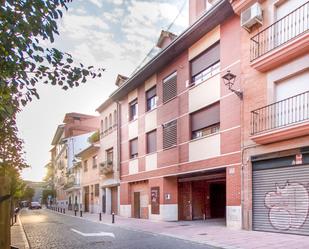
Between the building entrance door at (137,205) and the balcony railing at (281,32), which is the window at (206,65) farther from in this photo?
the building entrance door at (137,205)

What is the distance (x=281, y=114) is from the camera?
42.6 ft

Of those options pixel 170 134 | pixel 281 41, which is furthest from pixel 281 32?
pixel 170 134

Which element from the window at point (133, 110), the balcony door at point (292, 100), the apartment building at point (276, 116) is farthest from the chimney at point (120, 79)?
the balcony door at point (292, 100)

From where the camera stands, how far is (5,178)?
2.55 metres

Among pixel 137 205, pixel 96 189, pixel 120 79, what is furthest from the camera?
pixel 96 189

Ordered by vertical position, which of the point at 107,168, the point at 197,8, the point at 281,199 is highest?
the point at 197,8

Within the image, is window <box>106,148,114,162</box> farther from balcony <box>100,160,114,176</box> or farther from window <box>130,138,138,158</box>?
window <box>130,138,138,158</box>

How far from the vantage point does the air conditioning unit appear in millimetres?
13828

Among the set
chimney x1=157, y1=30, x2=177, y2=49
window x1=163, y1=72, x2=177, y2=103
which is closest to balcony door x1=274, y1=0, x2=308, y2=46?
window x1=163, y1=72, x2=177, y2=103

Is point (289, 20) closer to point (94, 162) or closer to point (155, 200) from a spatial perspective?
point (155, 200)

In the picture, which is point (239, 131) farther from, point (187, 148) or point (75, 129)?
point (75, 129)

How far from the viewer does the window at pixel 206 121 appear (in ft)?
55.9

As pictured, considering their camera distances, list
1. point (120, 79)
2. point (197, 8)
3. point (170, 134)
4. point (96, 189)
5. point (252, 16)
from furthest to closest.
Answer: point (96, 189) < point (120, 79) < point (170, 134) < point (197, 8) < point (252, 16)

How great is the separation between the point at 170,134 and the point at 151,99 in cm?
435
